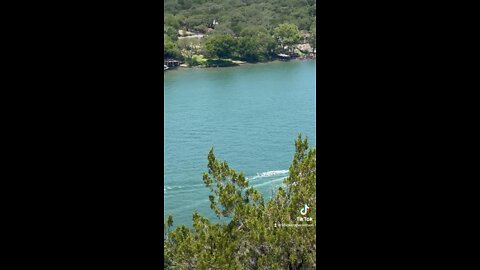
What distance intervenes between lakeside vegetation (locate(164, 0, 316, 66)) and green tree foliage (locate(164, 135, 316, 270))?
534 millimetres

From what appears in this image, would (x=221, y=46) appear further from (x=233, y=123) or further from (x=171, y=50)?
(x=233, y=123)

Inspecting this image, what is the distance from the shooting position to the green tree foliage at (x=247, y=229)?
3.08m

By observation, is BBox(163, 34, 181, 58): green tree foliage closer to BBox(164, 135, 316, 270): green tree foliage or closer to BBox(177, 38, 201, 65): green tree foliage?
BBox(177, 38, 201, 65): green tree foliage

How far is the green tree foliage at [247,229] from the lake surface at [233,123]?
0.17 feet

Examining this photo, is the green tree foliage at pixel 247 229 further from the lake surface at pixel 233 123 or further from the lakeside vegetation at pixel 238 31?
the lakeside vegetation at pixel 238 31

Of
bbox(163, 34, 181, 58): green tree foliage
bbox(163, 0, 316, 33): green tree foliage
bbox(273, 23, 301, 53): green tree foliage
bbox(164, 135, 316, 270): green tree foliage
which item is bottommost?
bbox(164, 135, 316, 270): green tree foliage

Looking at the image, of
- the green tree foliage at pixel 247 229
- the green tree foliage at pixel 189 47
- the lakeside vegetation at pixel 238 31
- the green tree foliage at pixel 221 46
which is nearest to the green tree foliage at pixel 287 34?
the lakeside vegetation at pixel 238 31

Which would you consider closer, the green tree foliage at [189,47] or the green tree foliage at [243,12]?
the green tree foliage at [243,12]

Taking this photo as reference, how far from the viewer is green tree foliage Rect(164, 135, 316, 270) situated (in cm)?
308

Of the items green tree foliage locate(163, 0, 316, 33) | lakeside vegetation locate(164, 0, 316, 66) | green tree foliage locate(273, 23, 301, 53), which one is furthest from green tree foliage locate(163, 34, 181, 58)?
green tree foliage locate(273, 23, 301, 53)

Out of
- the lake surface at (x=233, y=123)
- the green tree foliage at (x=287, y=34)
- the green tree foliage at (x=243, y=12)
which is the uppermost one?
the green tree foliage at (x=243, y=12)

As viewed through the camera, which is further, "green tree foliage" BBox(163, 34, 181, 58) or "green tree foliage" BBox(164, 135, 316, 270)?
"green tree foliage" BBox(164, 135, 316, 270)
